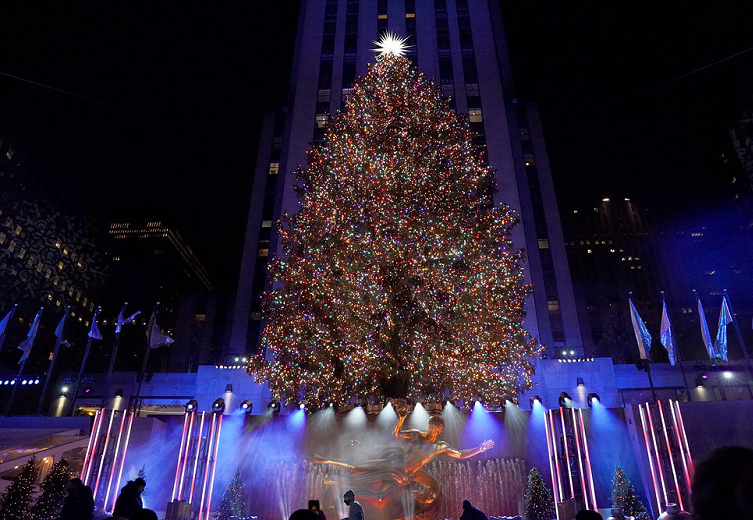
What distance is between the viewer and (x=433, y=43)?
33.9 m

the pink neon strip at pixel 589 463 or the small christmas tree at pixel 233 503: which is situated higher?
the pink neon strip at pixel 589 463

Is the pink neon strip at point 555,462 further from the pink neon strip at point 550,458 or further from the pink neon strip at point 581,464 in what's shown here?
the pink neon strip at point 581,464

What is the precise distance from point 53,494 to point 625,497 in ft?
49.9

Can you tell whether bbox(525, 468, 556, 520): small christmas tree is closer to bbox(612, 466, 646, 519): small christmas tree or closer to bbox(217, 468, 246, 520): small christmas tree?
bbox(612, 466, 646, 519): small christmas tree

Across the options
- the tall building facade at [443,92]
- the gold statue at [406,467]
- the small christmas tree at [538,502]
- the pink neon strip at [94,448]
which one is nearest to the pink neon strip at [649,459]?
the small christmas tree at [538,502]

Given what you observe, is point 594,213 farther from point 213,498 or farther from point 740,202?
point 213,498

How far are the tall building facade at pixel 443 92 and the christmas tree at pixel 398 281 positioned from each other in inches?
391

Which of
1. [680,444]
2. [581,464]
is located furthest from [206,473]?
[680,444]

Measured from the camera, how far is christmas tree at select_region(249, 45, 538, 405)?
16266 millimetres

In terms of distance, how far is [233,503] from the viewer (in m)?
13.0

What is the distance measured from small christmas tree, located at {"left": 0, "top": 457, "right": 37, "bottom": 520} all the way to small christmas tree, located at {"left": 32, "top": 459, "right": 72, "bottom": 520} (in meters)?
0.23

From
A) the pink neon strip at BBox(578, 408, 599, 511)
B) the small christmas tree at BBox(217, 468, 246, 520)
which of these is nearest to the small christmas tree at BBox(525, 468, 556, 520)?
the pink neon strip at BBox(578, 408, 599, 511)

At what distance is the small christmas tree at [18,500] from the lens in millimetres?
11555

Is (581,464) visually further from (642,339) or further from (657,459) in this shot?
(642,339)
